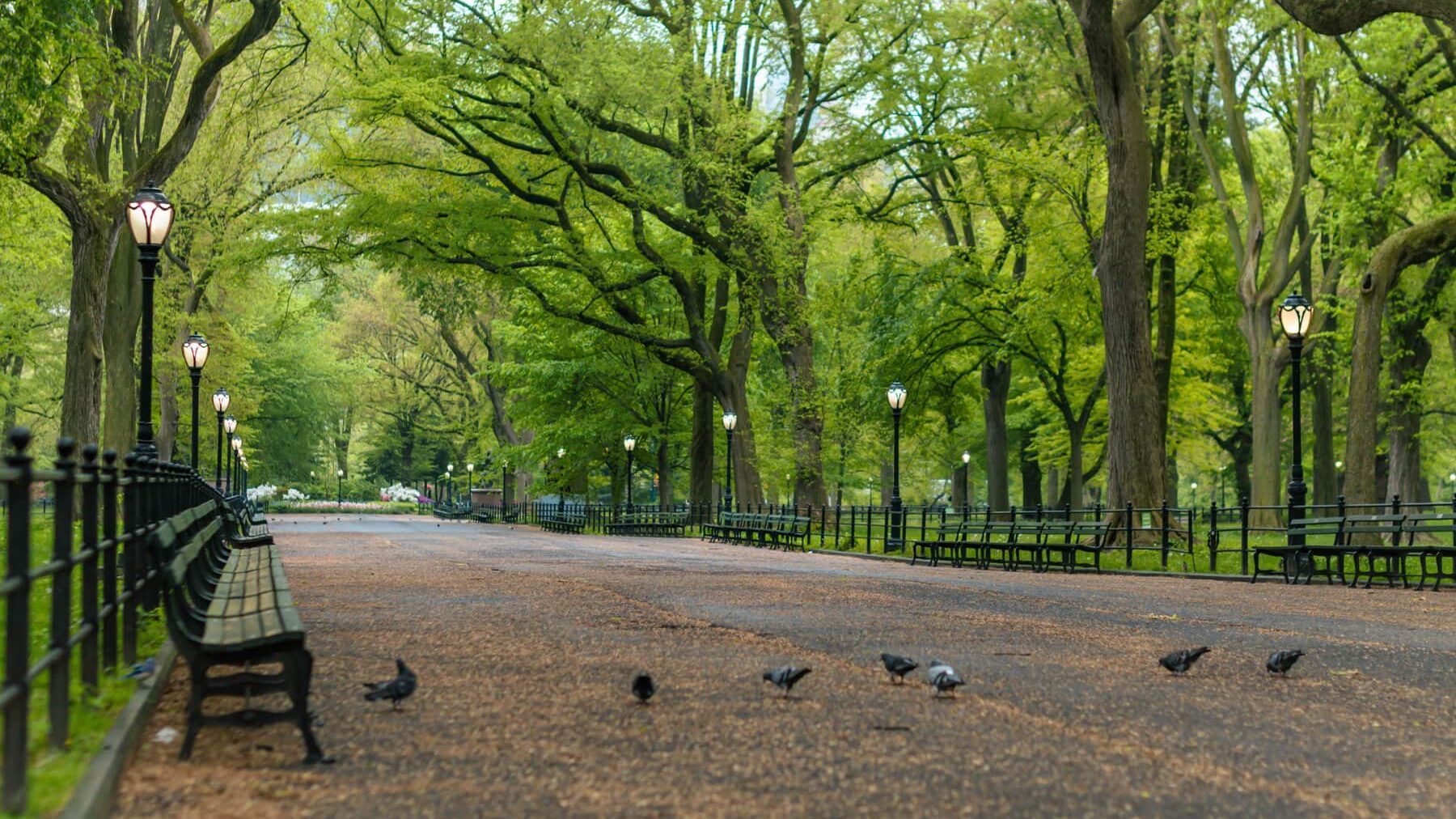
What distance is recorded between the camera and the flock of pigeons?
22.2 ft

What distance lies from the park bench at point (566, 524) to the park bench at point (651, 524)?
155cm

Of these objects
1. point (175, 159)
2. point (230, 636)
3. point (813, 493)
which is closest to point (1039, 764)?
point (230, 636)

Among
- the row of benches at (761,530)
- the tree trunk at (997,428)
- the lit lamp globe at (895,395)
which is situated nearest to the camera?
the lit lamp globe at (895,395)

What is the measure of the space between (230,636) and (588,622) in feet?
17.0

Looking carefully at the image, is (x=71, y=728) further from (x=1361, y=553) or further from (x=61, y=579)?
(x=1361, y=553)

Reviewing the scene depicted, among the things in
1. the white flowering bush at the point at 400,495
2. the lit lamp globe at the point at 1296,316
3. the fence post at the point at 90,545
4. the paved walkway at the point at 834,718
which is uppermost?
the lit lamp globe at the point at 1296,316

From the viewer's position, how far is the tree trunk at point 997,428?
41.4 metres

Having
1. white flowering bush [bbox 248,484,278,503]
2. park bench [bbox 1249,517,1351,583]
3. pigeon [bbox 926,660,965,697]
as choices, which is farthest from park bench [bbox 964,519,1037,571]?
white flowering bush [bbox 248,484,278,503]

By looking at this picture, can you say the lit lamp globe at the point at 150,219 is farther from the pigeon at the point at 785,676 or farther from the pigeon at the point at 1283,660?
the pigeon at the point at 1283,660

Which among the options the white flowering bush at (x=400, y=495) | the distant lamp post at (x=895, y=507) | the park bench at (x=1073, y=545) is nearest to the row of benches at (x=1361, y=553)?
the park bench at (x=1073, y=545)

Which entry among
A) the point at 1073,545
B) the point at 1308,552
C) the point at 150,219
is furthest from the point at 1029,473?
the point at 150,219

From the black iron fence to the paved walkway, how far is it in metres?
0.46

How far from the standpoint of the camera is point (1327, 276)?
34.9m

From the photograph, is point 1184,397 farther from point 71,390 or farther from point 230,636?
point 230,636
